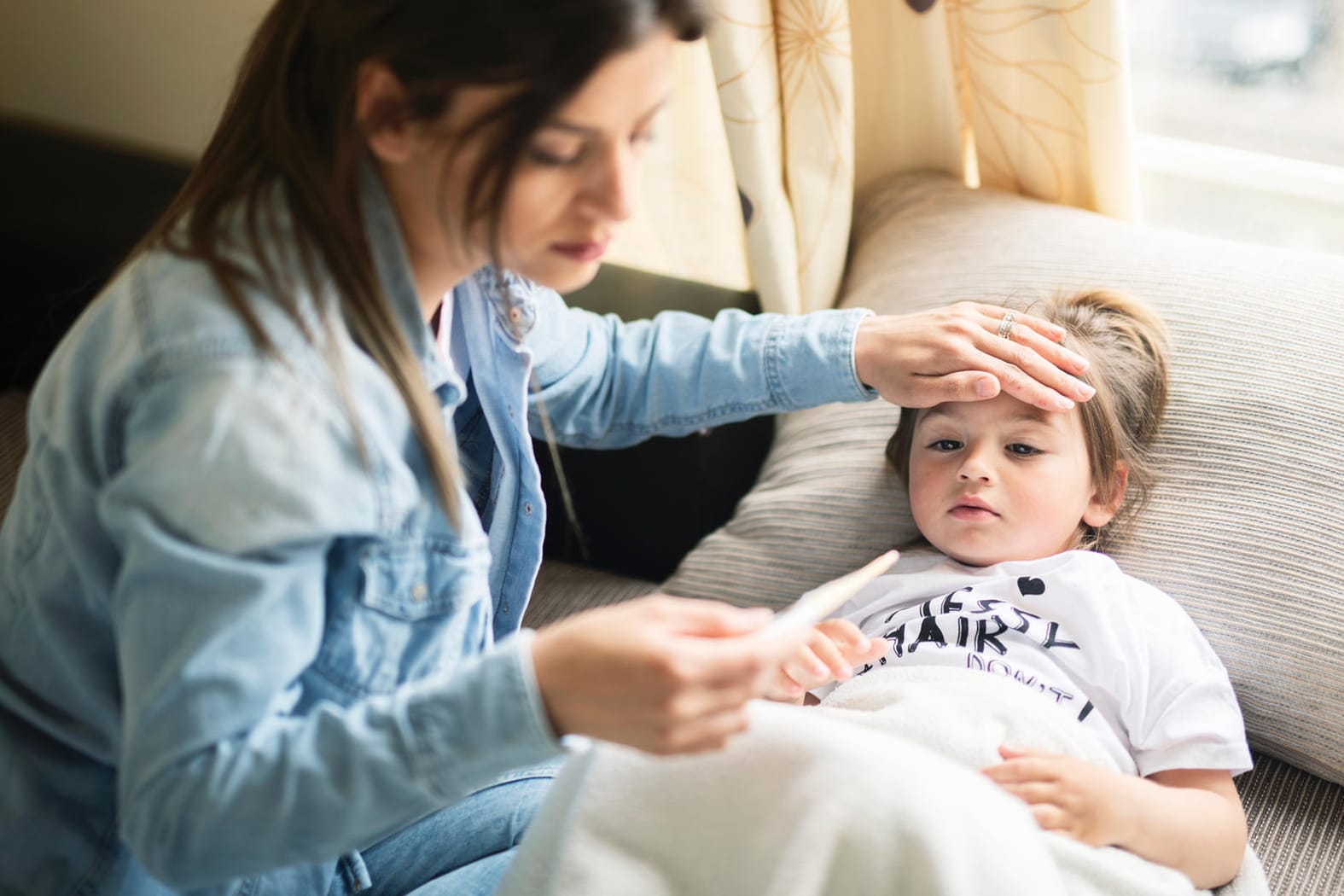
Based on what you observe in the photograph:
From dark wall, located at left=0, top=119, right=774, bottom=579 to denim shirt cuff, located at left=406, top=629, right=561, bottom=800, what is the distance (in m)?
0.76

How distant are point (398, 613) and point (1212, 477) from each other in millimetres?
787

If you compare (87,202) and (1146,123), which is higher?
(87,202)

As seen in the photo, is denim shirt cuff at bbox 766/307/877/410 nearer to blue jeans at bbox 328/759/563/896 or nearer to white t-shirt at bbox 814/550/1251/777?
white t-shirt at bbox 814/550/1251/777

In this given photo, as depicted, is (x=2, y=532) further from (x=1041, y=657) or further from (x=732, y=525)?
(x=1041, y=657)

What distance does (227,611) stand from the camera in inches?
26.1

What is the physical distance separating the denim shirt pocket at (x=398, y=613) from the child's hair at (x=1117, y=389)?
21.9 inches

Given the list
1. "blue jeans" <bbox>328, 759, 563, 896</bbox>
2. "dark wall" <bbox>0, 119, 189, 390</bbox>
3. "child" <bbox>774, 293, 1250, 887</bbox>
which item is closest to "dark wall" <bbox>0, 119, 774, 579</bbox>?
"dark wall" <bbox>0, 119, 189, 390</bbox>

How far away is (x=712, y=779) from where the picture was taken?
799 millimetres

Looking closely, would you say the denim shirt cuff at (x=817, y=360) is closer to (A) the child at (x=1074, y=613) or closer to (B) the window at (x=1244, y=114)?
(A) the child at (x=1074, y=613)

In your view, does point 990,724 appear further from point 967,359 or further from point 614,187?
point 614,187

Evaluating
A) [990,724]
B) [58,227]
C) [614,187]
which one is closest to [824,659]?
[990,724]

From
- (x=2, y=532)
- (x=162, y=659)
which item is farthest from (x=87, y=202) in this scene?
(x=162, y=659)

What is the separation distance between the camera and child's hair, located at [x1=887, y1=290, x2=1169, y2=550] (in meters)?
1.14

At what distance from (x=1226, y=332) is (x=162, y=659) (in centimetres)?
100
